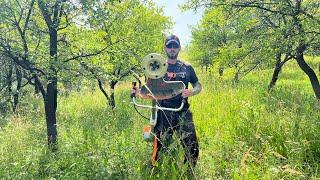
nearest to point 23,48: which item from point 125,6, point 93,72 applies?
point 93,72

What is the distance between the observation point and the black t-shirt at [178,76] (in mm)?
4695

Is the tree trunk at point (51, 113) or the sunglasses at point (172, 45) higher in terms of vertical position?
the sunglasses at point (172, 45)

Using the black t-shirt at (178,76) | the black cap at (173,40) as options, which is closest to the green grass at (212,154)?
the black t-shirt at (178,76)

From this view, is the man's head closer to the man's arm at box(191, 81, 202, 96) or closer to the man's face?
the man's face

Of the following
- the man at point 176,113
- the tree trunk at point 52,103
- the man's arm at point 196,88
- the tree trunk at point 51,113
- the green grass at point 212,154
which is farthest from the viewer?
the tree trunk at point 51,113

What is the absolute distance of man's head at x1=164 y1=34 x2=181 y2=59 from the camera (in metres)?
4.64

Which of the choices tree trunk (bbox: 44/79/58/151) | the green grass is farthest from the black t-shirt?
tree trunk (bbox: 44/79/58/151)

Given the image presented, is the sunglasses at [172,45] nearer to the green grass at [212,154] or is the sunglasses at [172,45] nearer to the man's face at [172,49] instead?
the man's face at [172,49]

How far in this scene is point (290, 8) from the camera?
7.11 meters

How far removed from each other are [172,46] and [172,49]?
0.17ft

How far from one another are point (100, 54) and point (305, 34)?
3.81 metres

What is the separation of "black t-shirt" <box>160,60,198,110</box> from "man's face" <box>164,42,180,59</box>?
0.43 feet

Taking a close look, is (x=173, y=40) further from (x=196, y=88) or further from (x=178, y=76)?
(x=196, y=88)

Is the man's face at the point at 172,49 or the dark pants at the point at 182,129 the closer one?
the dark pants at the point at 182,129
